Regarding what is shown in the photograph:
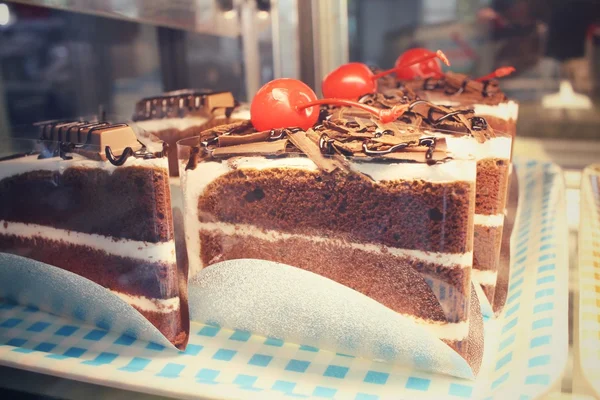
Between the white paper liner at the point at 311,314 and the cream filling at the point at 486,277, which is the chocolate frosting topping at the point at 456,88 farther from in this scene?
the white paper liner at the point at 311,314

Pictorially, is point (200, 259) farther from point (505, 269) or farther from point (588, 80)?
point (588, 80)

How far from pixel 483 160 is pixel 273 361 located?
2.04 feet

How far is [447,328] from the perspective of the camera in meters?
1.00

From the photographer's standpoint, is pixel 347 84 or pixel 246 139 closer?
pixel 246 139

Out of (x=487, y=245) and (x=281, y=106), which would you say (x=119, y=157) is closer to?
(x=281, y=106)

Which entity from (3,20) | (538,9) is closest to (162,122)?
(3,20)

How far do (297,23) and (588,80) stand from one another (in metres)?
0.92

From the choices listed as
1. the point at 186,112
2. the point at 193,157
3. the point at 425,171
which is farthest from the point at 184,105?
the point at 425,171

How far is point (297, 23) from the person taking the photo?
5.82ft

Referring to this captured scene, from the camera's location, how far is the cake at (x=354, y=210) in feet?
3.15

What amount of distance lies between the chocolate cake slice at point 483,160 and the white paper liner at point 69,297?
611 millimetres

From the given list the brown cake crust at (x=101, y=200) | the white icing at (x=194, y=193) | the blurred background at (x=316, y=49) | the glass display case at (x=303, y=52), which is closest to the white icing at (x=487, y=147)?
the glass display case at (x=303, y=52)

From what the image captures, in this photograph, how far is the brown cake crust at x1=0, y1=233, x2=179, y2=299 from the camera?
1070 millimetres

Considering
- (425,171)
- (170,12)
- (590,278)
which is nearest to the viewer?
(425,171)
